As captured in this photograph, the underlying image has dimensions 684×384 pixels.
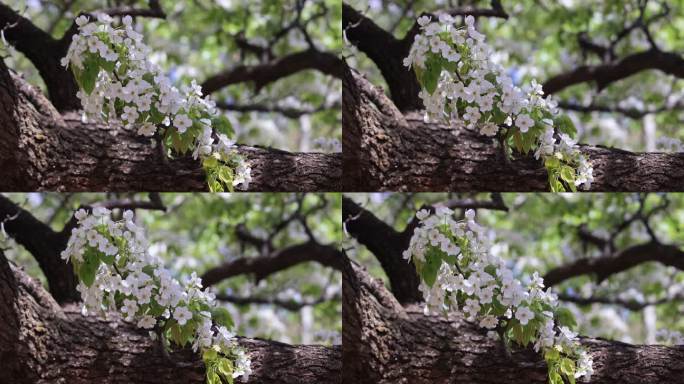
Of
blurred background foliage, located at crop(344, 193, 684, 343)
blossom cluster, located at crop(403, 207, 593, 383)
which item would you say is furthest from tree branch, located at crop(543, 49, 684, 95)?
blossom cluster, located at crop(403, 207, 593, 383)

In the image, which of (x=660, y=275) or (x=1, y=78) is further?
(x=660, y=275)

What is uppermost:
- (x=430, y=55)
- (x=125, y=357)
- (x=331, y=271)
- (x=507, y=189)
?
(x=430, y=55)

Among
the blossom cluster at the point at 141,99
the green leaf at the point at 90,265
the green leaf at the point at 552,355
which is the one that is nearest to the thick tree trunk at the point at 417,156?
the blossom cluster at the point at 141,99

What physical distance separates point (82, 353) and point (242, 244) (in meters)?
0.64

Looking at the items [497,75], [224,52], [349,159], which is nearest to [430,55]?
[497,75]

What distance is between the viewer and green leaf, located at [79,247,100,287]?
9.55ft

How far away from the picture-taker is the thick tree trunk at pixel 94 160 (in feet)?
9.55

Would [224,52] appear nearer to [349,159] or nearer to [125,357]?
[349,159]

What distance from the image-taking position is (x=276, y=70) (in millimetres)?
3064

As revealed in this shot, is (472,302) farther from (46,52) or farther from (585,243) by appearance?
(46,52)

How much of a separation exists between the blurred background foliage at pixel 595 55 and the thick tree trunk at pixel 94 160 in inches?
29.8

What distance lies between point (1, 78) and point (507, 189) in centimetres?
174

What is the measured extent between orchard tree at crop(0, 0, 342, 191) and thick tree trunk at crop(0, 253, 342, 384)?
0.39 meters

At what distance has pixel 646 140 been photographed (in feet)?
10.2
